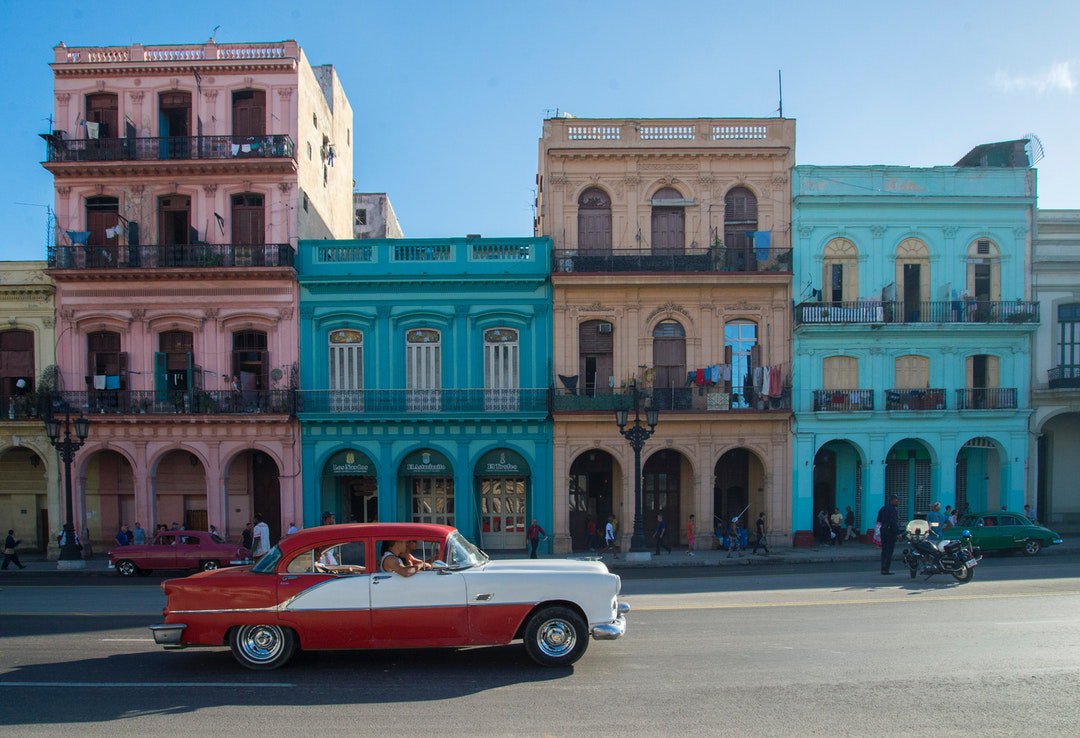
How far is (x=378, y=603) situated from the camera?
29.3ft

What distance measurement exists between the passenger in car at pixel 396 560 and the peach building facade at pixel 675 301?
14.9 metres

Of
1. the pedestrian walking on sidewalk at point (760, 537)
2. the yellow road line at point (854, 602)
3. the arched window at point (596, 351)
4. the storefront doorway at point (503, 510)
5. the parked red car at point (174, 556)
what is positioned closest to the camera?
the yellow road line at point (854, 602)

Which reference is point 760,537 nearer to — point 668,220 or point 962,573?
point 962,573

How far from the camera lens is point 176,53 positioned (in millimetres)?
24797

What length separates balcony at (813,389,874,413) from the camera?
2447cm

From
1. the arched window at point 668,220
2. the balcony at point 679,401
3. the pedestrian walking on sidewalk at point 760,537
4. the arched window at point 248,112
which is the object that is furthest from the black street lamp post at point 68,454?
the pedestrian walking on sidewalk at point 760,537

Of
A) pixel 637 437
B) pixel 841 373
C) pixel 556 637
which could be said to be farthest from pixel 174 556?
pixel 841 373

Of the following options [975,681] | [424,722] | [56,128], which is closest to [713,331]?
[975,681]

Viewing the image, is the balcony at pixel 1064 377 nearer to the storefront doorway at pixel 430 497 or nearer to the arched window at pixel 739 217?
the arched window at pixel 739 217

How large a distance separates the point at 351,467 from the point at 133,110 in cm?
1449

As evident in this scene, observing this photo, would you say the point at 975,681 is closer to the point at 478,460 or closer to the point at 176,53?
the point at 478,460

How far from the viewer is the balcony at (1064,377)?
24.7 meters

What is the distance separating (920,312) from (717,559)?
37.8ft

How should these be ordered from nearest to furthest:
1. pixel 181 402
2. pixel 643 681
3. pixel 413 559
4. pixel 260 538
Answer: pixel 643 681
pixel 413 559
pixel 260 538
pixel 181 402
